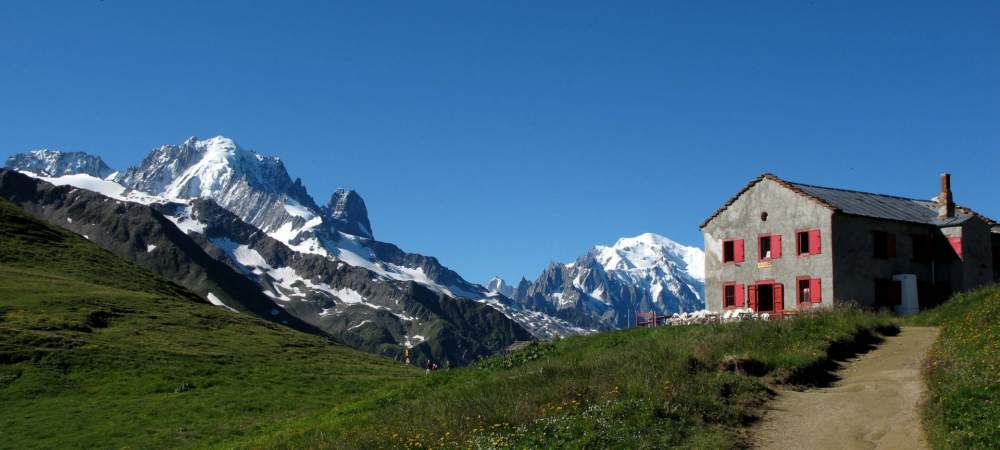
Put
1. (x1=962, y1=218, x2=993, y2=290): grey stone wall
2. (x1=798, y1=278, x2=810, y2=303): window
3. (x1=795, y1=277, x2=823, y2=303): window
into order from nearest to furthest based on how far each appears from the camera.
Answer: (x1=795, y1=277, x2=823, y2=303): window
(x1=798, y1=278, x2=810, y2=303): window
(x1=962, y1=218, x2=993, y2=290): grey stone wall

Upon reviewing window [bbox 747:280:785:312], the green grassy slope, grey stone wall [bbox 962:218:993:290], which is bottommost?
the green grassy slope

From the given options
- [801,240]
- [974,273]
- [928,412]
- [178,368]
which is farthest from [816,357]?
[178,368]

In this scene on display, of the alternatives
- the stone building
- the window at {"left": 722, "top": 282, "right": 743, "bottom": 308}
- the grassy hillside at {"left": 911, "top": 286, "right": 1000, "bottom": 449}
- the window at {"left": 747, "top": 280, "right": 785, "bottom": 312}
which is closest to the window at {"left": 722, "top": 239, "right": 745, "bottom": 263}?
the stone building

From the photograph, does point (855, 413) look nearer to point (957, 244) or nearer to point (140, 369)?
point (957, 244)

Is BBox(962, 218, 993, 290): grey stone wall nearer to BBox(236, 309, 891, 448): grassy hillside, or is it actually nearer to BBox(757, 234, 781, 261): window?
BBox(757, 234, 781, 261): window

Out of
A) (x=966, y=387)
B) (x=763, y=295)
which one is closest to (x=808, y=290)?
(x=763, y=295)

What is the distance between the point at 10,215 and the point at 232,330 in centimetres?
6153

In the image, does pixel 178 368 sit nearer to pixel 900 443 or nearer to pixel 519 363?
pixel 519 363

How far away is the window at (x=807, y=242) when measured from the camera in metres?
52.1

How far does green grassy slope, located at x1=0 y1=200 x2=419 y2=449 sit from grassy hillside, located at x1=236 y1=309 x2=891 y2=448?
45.0ft

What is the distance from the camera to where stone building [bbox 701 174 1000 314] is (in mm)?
51969

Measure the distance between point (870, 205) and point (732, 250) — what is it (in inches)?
350

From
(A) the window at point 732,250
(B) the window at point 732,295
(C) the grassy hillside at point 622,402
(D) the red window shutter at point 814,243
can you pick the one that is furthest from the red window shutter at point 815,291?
(C) the grassy hillside at point 622,402

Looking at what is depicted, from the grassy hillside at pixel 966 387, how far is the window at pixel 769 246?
2417cm
